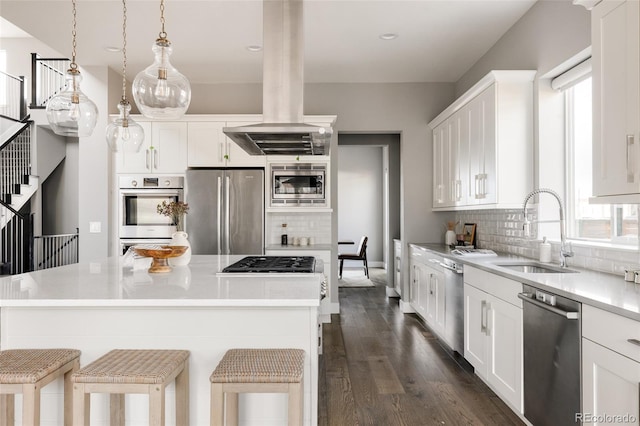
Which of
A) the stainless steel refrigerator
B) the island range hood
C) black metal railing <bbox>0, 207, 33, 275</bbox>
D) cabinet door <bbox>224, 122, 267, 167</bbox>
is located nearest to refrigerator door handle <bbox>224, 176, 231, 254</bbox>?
the stainless steel refrigerator

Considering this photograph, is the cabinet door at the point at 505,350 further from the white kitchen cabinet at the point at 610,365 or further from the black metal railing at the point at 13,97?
the black metal railing at the point at 13,97

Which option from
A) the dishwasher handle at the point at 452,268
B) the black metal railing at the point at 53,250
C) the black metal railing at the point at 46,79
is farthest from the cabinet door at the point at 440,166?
the black metal railing at the point at 46,79

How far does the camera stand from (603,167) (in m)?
2.20

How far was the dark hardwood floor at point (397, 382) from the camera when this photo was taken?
2.72m

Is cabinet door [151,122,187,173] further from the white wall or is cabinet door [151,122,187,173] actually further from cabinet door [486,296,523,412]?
the white wall

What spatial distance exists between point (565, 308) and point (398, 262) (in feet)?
14.0

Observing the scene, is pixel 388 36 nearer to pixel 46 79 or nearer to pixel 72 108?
pixel 72 108

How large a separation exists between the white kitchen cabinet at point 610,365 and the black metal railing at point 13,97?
849cm

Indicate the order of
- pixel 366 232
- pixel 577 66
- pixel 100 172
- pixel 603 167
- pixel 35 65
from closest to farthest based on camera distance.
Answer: pixel 603 167, pixel 577 66, pixel 100 172, pixel 35 65, pixel 366 232

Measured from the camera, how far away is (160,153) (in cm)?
496

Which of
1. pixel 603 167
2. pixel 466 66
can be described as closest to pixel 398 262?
pixel 466 66

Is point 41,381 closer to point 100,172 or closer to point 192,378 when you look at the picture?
point 192,378

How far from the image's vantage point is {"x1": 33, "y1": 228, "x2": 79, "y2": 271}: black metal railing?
23.0ft

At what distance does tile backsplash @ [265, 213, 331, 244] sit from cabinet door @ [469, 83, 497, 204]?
1945 mm
